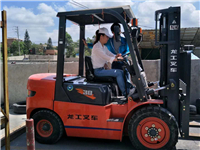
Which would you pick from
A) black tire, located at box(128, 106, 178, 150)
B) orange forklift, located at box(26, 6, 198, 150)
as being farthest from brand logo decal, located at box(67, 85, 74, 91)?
black tire, located at box(128, 106, 178, 150)

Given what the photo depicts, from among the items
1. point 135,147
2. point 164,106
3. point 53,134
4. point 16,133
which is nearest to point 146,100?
point 164,106

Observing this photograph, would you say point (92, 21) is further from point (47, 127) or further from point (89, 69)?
point (47, 127)

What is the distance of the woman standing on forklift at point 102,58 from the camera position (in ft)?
14.5

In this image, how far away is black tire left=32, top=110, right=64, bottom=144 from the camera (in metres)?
4.44

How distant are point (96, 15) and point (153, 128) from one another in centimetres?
259

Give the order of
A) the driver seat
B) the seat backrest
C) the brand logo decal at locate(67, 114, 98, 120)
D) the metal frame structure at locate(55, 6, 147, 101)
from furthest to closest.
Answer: the seat backrest
the driver seat
the brand logo decal at locate(67, 114, 98, 120)
the metal frame structure at locate(55, 6, 147, 101)

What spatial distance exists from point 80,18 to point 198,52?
860 cm

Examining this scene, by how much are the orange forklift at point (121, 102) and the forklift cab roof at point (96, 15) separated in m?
0.02

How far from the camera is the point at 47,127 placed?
4523mm

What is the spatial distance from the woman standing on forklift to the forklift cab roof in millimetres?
Answer: 403

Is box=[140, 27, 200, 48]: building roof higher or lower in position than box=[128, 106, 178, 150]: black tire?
higher

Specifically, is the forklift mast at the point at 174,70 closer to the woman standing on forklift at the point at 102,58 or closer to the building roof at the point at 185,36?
the woman standing on forklift at the point at 102,58

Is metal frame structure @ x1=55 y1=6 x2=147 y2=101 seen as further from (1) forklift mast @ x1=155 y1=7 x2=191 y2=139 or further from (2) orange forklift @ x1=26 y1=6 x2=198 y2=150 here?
(1) forklift mast @ x1=155 y1=7 x2=191 y2=139

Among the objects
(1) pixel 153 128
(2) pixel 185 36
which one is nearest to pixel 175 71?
(1) pixel 153 128
